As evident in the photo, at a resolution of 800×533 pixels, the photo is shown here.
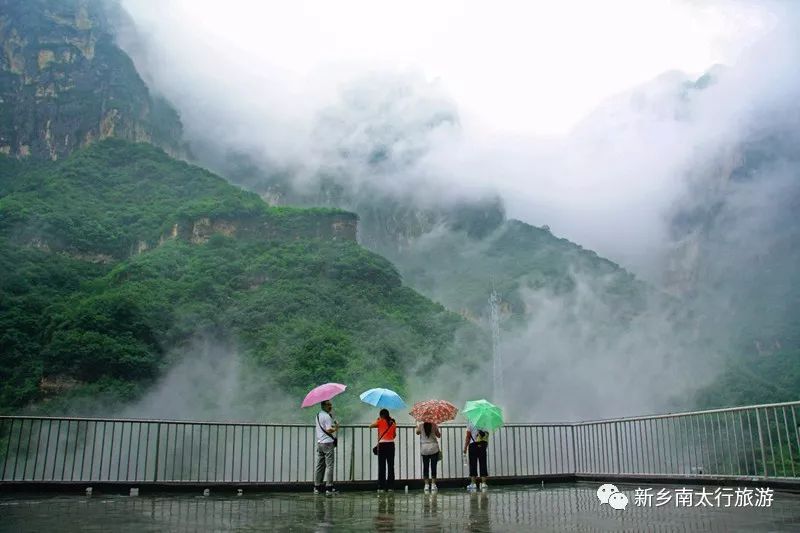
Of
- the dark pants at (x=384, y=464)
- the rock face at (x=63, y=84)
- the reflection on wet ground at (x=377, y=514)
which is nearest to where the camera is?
the reflection on wet ground at (x=377, y=514)

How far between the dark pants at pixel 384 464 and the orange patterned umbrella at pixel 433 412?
70cm

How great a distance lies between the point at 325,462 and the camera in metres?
12.4

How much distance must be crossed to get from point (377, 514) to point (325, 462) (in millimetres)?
4088

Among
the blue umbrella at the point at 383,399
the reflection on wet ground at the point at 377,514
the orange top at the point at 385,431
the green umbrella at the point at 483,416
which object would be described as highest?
the blue umbrella at the point at 383,399

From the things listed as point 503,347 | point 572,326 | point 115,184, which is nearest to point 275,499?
point 503,347

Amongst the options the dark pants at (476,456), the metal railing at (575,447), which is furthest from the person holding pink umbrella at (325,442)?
the dark pants at (476,456)

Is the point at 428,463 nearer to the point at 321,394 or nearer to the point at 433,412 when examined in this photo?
the point at 433,412

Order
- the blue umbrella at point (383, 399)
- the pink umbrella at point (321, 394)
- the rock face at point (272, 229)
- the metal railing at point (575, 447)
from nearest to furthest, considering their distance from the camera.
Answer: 1. the metal railing at point (575, 447)
2. the pink umbrella at point (321, 394)
3. the blue umbrella at point (383, 399)
4. the rock face at point (272, 229)

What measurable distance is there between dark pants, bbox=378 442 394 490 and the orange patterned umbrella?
705 mm

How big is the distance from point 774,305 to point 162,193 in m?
96.2

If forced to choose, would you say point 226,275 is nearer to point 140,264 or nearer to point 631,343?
point 140,264

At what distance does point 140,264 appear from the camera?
85.4 meters

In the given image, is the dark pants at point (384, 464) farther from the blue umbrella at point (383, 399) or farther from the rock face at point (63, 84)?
the rock face at point (63, 84)

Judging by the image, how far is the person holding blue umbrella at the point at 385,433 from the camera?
12375 mm
